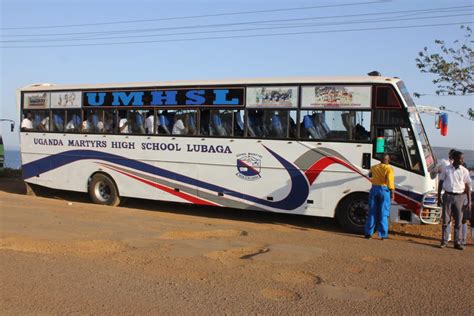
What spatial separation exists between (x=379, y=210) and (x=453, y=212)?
1.26m

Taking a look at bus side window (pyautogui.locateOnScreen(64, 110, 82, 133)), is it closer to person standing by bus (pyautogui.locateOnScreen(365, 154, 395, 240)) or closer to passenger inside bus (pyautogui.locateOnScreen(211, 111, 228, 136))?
passenger inside bus (pyautogui.locateOnScreen(211, 111, 228, 136))

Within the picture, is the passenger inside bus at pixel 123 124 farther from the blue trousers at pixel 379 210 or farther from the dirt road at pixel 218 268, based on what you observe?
the blue trousers at pixel 379 210

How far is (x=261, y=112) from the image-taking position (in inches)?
426

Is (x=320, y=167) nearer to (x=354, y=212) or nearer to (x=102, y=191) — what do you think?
(x=354, y=212)

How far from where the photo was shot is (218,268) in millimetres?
6812

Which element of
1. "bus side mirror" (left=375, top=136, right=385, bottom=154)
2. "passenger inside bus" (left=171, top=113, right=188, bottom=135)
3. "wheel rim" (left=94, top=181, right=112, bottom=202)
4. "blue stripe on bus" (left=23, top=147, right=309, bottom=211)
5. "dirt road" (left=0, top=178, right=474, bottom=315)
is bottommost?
"dirt road" (left=0, top=178, right=474, bottom=315)

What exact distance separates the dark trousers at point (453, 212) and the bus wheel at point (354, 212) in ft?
5.36

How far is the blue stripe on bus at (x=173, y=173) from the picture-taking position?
419 inches

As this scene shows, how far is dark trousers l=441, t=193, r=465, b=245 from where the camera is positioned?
345 inches

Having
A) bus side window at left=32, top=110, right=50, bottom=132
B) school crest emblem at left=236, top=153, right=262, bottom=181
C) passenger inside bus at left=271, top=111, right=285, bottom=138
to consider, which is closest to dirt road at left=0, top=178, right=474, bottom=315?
school crest emblem at left=236, top=153, right=262, bottom=181

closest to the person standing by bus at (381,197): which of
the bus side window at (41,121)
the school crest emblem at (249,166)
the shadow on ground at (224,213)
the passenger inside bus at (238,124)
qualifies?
the shadow on ground at (224,213)

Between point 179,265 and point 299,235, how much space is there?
3.31 meters

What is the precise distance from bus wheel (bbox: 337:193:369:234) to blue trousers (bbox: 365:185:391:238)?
655 millimetres

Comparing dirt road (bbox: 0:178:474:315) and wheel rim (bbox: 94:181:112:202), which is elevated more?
wheel rim (bbox: 94:181:112:202)
